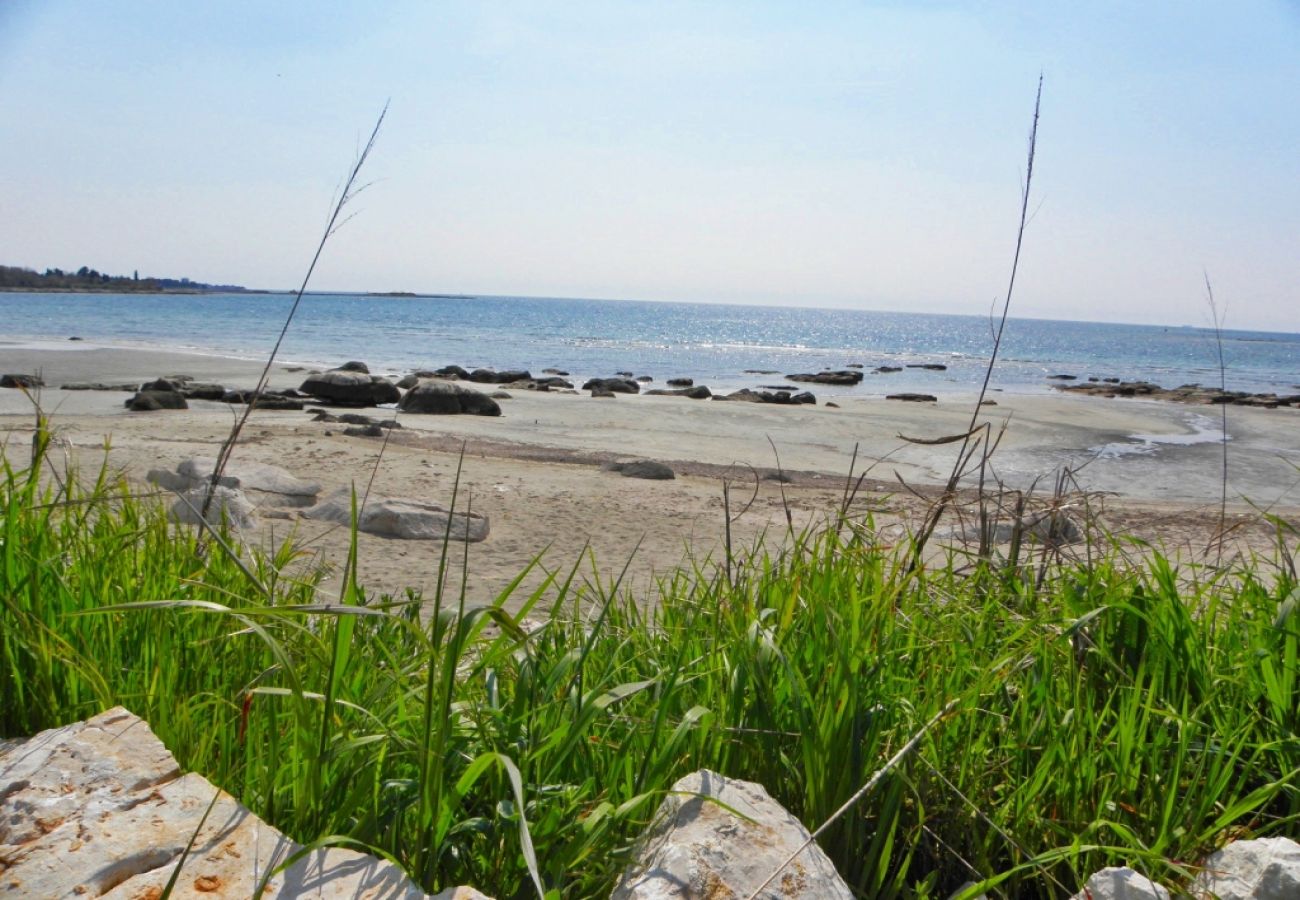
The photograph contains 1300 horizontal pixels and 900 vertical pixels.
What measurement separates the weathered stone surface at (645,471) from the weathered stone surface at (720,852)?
968 centimetres

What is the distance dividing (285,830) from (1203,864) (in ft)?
5.88

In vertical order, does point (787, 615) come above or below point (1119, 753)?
above

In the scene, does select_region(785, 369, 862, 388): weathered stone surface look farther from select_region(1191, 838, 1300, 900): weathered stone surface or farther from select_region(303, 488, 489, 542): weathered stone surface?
select_region(1191, 838, 1300, 900): weathered stone surface

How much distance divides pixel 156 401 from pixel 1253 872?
18.9 metres

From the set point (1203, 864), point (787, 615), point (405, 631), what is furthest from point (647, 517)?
point (1203, 864)

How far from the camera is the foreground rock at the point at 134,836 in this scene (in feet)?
5.34

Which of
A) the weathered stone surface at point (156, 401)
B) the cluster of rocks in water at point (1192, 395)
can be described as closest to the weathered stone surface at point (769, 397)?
the cluster of rocks in water at point (1192, 395)

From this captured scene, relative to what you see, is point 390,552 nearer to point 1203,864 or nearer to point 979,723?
point 979,723

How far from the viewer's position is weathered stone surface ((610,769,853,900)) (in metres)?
1.64

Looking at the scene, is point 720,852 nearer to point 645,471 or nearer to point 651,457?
point 645,471

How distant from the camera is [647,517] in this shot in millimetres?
9188

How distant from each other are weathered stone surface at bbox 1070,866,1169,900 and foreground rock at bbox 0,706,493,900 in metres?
1.14

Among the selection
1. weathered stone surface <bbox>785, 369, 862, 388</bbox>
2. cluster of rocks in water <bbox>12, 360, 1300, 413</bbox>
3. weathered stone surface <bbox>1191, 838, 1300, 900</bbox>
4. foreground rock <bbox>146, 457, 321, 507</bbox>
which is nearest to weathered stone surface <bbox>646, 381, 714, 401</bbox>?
cluster of rocks in water <bbox>12, 360, 1300, 413</bbox>

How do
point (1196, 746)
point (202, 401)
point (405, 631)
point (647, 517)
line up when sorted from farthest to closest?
point (202, 401) → point (647, 517) → point (405, 631) → point (1196, 746)
